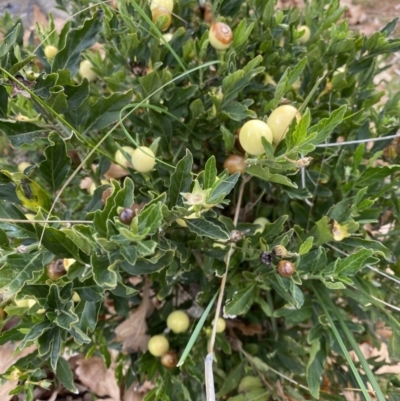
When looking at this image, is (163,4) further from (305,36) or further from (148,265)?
(148,265)

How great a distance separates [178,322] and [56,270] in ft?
1.07

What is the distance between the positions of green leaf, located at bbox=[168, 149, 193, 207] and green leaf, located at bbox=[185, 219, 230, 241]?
A: 43 millimetres

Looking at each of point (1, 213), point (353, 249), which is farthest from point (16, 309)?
point (353, 249)

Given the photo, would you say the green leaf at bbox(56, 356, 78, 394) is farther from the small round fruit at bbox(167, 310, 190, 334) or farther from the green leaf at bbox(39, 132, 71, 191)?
the green leaf at bbox(39, 132, 71, 191)

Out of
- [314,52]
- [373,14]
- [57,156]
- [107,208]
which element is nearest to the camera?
[107,208]

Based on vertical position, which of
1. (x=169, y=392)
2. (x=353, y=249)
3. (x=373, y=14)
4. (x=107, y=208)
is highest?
(x=107, y=208)

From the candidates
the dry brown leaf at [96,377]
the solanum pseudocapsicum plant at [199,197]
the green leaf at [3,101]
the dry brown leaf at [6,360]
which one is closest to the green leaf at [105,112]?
the solanum pseudocapsicum plant at [199,197]

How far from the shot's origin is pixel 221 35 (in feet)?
2.58

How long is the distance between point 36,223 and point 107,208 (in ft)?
0.42

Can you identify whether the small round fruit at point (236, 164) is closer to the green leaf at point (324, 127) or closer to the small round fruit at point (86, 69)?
the green leaf at point (324, 127)

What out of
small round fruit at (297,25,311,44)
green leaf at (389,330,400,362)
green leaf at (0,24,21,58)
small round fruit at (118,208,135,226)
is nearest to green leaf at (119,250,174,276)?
small round fruit at (118,208,135,226)

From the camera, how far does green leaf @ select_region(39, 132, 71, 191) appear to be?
2.26ft

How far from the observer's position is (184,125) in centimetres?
84

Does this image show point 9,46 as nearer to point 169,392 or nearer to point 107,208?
point 107,208
